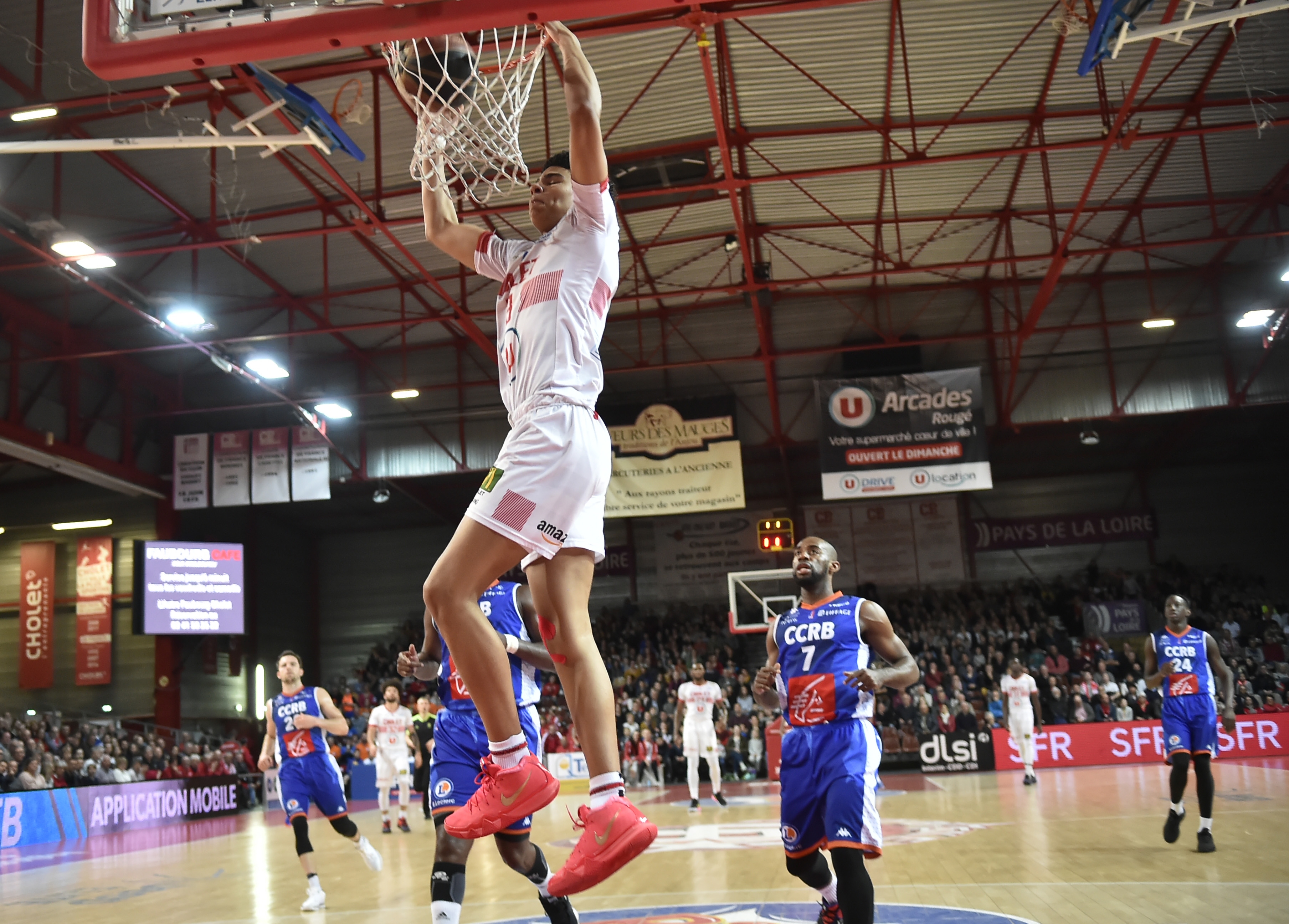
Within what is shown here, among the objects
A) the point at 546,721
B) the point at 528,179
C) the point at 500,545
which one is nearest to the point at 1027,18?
the point at 528,179

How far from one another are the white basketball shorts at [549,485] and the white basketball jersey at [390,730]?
574 inches

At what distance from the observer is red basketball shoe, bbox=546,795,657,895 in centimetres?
306

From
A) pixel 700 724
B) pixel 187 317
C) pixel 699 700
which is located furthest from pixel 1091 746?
pixel 187 317

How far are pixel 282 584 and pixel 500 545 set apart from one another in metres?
32.6

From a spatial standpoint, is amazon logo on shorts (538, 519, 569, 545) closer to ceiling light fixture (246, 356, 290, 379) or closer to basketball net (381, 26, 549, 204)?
basketball net (381, 26, 549, 204)

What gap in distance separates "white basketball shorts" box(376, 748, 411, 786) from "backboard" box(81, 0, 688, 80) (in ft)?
45.2

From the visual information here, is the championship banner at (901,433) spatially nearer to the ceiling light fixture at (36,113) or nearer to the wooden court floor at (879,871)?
the wooden court floor at (879,871)

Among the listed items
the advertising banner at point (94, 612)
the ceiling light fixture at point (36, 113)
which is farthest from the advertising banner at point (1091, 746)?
the advertising banner at point (94, 612)

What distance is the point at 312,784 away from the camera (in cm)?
1021

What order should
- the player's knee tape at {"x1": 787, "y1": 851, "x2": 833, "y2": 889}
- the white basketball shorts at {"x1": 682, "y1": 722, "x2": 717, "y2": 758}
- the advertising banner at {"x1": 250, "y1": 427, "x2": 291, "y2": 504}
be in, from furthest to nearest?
the advertising banner at {"x1": 250, "y1": 427, "x2": 291, "y2": 504}
the white basketball shorts at {"x1": 682, "y1": 722, "x2": 717, "y2": 758}
the player's knee tape at {"x1": 787, "y1": 851, "x2": 833, "y2": 889}

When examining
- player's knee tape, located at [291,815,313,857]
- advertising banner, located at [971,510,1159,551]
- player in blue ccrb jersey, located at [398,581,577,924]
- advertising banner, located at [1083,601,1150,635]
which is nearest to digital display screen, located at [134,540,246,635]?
player's knee tape, located at [291,815,313,857]

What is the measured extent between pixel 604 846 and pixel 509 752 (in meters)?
0.41

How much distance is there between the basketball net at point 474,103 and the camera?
13.2 feet

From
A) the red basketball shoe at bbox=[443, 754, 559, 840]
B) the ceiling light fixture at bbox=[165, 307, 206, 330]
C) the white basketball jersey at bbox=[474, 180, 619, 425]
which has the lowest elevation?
the red basketball shoe at bbox=[443, 754, 559, 840]
